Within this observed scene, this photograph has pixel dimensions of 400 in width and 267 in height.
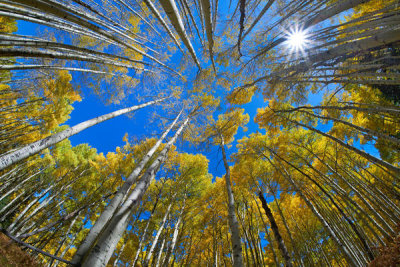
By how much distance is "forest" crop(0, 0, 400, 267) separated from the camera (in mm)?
2424

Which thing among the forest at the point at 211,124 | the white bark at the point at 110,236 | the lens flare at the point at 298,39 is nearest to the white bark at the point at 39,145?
the forest at the point at 211,124

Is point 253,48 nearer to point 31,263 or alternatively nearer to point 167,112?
point 167,112

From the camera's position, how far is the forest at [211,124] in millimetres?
2424

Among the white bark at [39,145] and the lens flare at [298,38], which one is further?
the lens flare at [298,38]

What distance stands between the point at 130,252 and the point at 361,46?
9.97m

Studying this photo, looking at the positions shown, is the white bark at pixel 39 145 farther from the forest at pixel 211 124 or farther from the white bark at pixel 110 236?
the white bark at pixel 110 236

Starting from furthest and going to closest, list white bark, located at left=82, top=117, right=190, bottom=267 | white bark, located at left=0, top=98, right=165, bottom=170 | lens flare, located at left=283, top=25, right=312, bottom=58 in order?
lens flare, located at left=283, top=25, right=312, bottom=58 → white bark, located at left=0, top=98, right=165, bottom=170 → white bark, located at left=82, top=117, right=190, bottom=267

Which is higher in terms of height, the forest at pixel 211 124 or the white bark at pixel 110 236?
the forest at pixel 211 124

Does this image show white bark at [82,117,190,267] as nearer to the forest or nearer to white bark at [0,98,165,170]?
the forest

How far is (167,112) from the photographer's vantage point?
600 centimetres

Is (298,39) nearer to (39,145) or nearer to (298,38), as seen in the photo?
(298,38)

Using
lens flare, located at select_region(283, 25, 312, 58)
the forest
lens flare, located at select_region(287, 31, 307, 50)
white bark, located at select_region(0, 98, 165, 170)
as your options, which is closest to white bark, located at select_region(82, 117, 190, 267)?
the forest

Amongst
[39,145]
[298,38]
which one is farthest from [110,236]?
[298,38]

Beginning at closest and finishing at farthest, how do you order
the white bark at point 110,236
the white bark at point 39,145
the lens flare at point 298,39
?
1. the white bark at point 110,236
2. the white bark at point 39,145
3. the lens flare at point 298,39
